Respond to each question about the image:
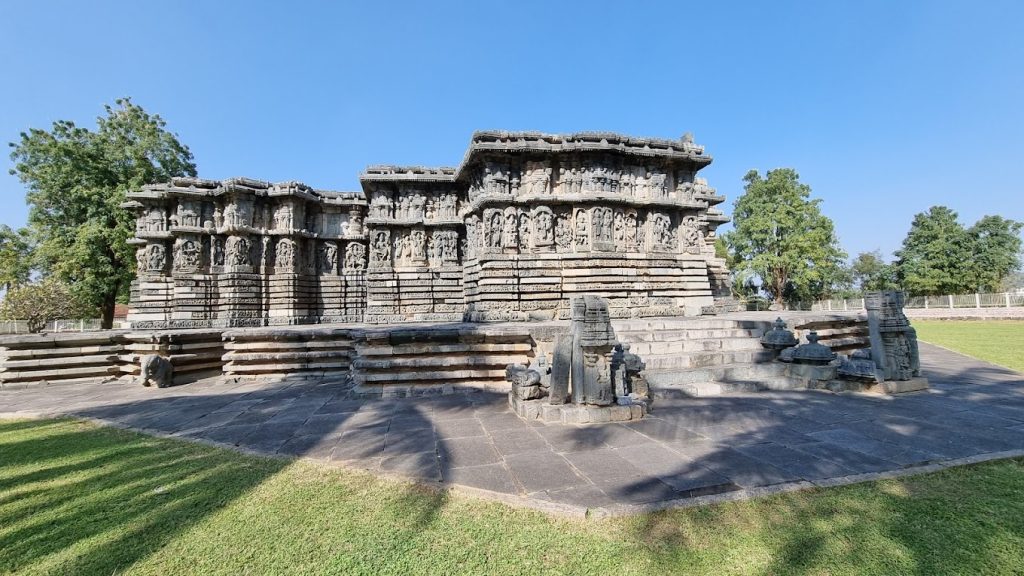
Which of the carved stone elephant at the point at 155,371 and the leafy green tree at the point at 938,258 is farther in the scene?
the leafy green tree at the point at 938,258

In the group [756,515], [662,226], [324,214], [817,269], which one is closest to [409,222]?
[324,214]

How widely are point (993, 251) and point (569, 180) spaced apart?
54.2 m

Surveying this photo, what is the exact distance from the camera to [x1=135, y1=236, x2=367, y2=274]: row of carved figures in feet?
55.5

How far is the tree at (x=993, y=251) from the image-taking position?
37906 mm

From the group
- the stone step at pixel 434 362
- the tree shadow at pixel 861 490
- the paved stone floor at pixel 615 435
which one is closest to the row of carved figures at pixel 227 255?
the paved stone floor at pixel 615 435

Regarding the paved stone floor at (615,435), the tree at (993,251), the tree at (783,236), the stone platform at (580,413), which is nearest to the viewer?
the paved stone floor at (615,435)

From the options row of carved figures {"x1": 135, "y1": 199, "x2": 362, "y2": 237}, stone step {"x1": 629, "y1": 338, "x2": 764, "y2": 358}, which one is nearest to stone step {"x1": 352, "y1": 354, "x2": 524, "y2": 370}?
stone step {"x1": 629, "y1": 338, "x2": 764, "y2": 358}

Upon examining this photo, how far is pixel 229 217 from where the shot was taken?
674 inches

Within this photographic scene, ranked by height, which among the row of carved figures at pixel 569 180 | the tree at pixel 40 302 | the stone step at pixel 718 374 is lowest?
the stone step at pixel 718 374

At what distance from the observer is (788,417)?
506cm

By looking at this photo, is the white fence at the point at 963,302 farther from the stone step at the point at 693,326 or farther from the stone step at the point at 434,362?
the stone step at the point at 434,362

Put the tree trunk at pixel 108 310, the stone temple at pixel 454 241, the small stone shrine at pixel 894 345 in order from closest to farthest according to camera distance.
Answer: the small stone shrine at pixel 894 345
the stone temple at pixel 454 241
the tree trunk at pixel 108 310

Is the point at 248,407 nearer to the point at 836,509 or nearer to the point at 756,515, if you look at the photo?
the point at 756,515

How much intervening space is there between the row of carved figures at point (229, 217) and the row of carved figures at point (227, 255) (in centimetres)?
65
